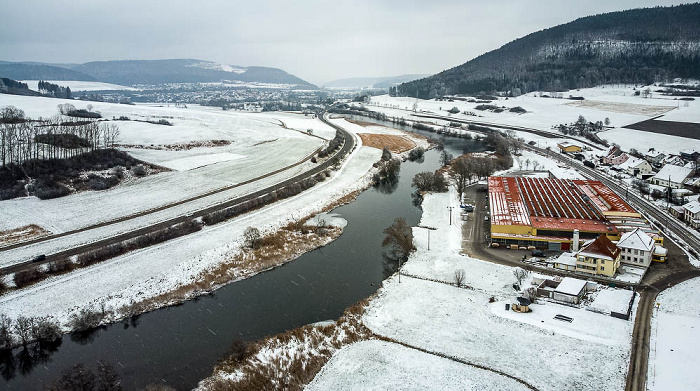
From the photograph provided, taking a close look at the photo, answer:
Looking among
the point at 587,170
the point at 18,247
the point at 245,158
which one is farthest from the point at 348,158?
the point at 18,247

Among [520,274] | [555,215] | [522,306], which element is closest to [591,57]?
[555,215]

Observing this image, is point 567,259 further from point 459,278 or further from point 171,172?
point 171,172

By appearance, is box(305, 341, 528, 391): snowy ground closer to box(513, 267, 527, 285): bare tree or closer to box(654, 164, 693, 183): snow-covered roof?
box(513, 267, 527, 285): bare tree

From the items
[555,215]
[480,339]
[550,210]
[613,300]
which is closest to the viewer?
[480,339]

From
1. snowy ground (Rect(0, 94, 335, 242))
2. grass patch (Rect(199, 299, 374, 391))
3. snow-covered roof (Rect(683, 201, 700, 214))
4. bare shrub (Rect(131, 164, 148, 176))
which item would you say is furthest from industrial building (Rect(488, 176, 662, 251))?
bare shrub (Rect(131, 164, 148, 176))

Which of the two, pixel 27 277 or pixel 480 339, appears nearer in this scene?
pixel 480 339

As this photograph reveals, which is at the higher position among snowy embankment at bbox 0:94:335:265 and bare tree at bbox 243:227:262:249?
snowy embankment at bbox 0:94:335:265
